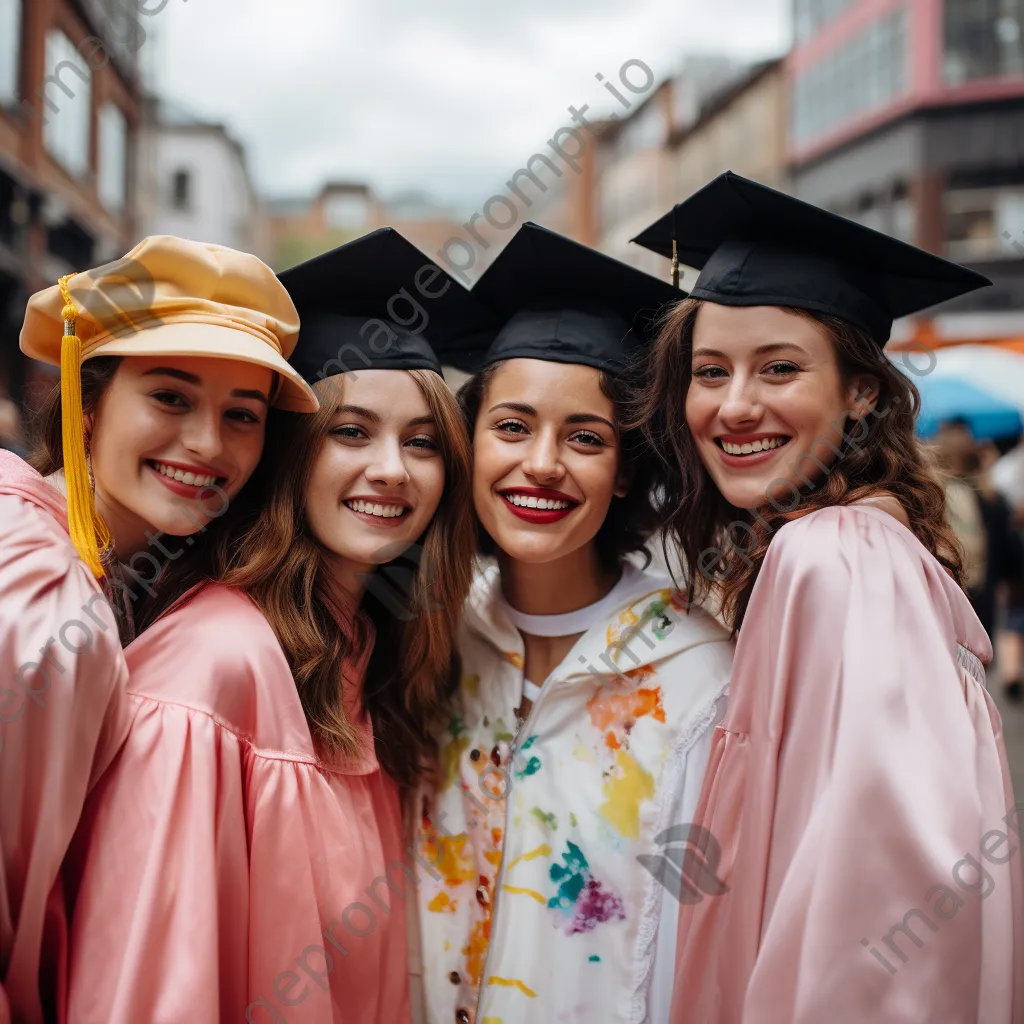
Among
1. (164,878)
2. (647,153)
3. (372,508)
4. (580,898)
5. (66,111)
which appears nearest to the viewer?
(164,878)

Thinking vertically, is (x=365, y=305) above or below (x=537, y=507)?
above

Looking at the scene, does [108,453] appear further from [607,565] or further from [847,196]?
[847,196]

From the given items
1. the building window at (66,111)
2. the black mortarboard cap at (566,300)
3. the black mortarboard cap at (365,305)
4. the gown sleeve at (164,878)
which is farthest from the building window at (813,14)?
the gown sleeve at (164,878)

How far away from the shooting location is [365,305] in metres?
2.48

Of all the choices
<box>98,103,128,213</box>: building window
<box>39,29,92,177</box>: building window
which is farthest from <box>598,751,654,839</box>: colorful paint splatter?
<box>98,103,128,213</box>: building window

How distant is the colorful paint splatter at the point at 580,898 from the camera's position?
217 centimetres

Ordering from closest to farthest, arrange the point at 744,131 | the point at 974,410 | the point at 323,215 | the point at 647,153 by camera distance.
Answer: the point at 974,410 < the point at 744,131 < the point at 647,153 < the point at 323,215

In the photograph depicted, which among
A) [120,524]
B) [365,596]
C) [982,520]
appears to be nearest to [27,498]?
[120,524]

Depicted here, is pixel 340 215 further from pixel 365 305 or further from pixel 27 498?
pixel 27 498

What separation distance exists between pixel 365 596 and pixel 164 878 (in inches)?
37.8

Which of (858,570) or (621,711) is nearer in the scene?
(858,570)

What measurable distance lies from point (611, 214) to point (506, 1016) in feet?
127

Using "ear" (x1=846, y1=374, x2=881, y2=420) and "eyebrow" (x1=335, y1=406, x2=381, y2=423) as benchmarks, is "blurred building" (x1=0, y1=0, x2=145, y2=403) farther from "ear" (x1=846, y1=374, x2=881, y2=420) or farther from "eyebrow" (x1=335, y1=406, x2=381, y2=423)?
"ear" (x1=846, y1=374, x2=881, y2=420)

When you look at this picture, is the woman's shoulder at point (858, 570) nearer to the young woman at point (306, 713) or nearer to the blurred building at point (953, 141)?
the young woman at point (306, 713)
